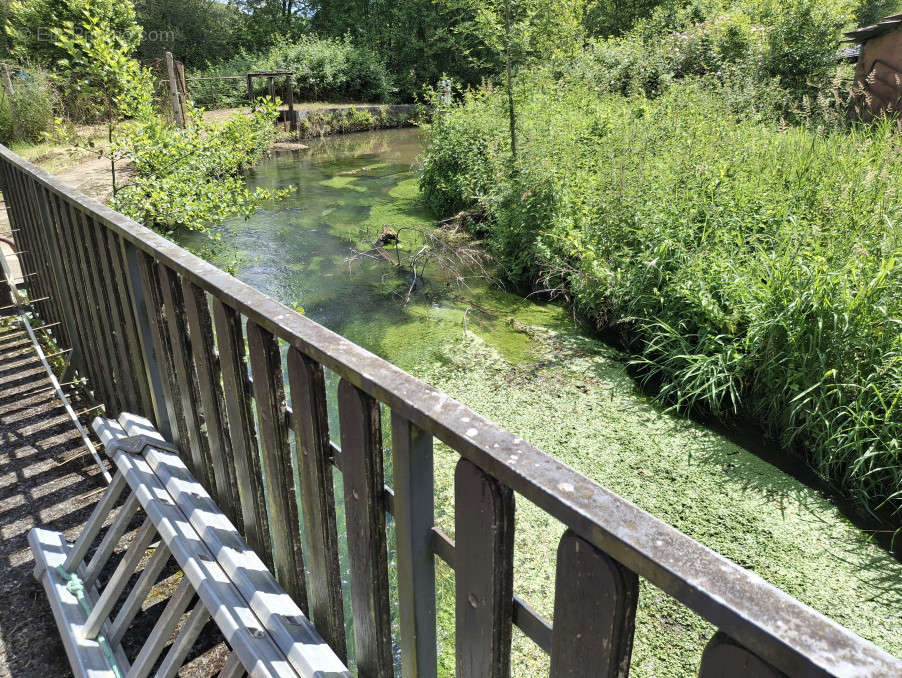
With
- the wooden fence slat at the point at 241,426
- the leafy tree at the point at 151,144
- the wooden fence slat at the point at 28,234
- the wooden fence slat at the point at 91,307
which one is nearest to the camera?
the wooden fence slat at the point at 241,426

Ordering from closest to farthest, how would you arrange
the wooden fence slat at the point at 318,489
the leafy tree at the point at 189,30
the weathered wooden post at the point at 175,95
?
the wooden fence slat at the point at 318,489
the weathered wooden post at the point at 175,95
the leafy tree at the point at 189,30

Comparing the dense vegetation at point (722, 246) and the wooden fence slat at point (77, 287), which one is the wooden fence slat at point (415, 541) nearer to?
the wooden fence slat at point (77, 287)

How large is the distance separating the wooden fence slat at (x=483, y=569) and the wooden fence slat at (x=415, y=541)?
109 mm

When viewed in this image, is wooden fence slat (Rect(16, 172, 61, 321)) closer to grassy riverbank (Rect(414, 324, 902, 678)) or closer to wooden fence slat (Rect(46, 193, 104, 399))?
wooden fence slat (Rect(46, 193, 104, 399))

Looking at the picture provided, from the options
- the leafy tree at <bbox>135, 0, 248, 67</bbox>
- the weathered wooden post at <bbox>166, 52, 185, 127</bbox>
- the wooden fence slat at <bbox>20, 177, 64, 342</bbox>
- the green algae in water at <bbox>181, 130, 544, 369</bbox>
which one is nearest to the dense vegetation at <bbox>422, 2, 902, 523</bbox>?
the green algae in water at <bbox>181, 130, 544, 369</bbox>

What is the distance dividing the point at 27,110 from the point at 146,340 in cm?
1375

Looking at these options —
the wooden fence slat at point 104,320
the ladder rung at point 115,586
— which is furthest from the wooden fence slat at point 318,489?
the wooden fence slat at point 104,320

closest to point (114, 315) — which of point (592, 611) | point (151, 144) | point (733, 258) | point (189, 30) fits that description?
point (592, 611)

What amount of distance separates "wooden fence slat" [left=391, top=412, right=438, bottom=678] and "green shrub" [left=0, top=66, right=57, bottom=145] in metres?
14.1

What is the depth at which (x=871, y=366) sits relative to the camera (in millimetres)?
3447

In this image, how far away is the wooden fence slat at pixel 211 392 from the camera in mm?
1564

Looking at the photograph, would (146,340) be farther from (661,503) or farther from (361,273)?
(361,273)

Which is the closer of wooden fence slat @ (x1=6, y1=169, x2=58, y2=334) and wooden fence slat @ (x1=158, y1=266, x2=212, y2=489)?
wooden fence slat @ (x1=158, y1=266, x2=212, y2=489)

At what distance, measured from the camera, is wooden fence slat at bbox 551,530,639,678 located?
69 centimetres
